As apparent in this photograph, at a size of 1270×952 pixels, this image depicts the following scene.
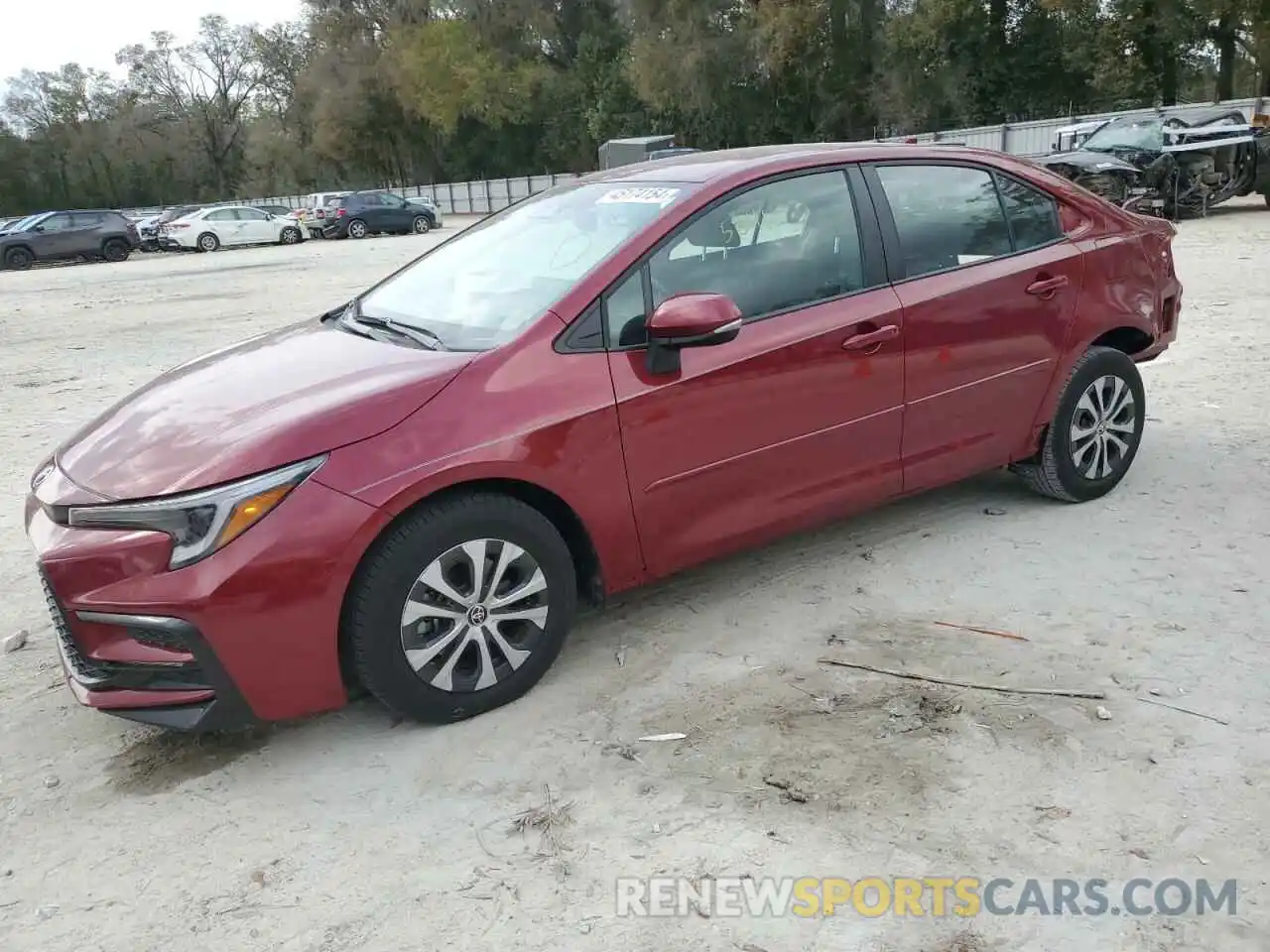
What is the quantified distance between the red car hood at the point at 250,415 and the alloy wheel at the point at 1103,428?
114 inches

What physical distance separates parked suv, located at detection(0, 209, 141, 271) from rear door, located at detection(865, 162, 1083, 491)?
31.6 metres

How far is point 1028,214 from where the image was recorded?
14.9 ft

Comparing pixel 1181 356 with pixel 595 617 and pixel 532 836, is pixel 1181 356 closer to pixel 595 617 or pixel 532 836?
pixel 595 617

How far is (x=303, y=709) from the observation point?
10.1 ft

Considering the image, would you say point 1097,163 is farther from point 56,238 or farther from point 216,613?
point 56,238

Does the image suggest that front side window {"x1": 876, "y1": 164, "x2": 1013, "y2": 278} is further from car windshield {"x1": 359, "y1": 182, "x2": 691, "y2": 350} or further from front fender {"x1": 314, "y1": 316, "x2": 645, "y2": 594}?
front fender {"x1": 314, "y1": 316, "x2": 645, "y2": 594}

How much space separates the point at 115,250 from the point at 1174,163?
28167 mm

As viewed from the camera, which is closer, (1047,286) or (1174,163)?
(1047,286)

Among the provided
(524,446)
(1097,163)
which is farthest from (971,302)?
(1097,163)

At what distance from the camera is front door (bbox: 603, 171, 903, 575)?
138 inches

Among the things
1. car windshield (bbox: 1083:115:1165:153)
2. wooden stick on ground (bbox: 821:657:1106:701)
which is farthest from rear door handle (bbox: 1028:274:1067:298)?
car windshield (bbox: 1083:115:1165:153)

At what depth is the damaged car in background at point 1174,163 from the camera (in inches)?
625

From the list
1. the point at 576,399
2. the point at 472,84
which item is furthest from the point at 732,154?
the point at 472,84

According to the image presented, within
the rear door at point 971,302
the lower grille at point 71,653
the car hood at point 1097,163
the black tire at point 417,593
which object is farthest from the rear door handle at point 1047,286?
the car hood at point 1097,163
